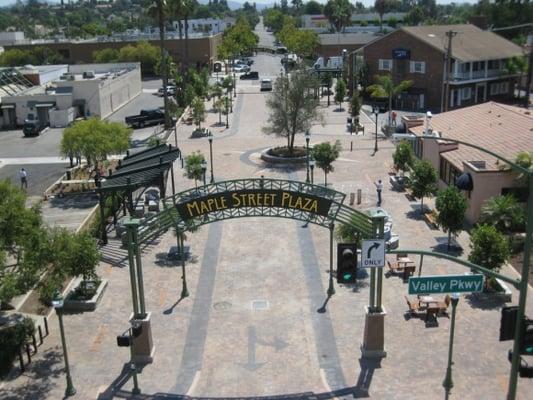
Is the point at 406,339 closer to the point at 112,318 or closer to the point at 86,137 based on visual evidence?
the point at 112,318

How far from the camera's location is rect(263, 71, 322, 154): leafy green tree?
44.3 meters

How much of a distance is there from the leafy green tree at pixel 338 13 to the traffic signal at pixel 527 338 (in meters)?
132

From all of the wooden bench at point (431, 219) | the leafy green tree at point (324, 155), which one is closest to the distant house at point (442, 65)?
the leafy green tree at point (324, 155)

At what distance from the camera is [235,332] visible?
850 inches

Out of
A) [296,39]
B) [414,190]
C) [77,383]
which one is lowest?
[77,383]

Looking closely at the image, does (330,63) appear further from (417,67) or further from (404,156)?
(404,156)

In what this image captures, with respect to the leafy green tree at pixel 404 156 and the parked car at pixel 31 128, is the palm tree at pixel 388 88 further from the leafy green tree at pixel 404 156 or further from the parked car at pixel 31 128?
the parked car at pixel 31 128

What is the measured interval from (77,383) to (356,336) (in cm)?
916

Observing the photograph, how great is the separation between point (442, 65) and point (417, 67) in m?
3.60

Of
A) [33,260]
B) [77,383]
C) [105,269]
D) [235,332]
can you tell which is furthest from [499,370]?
[105,269]

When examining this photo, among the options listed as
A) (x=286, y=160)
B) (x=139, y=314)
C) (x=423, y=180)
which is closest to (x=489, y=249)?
(x=423, y=180)

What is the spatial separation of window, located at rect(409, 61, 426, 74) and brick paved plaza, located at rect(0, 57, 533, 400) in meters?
39.2

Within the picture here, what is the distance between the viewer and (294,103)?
4459 centimetres

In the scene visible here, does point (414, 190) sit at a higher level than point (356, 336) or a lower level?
higher
